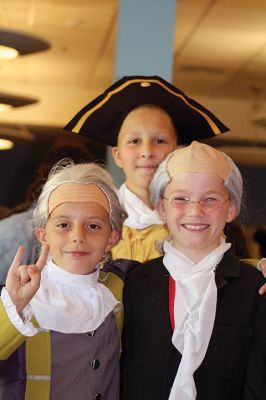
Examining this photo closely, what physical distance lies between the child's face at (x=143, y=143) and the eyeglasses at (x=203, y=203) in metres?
0.49

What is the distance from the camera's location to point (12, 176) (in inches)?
231

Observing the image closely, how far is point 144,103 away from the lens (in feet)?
8.02

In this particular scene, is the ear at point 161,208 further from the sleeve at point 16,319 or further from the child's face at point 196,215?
the sleeve at point 16,319

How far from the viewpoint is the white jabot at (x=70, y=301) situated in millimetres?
1798

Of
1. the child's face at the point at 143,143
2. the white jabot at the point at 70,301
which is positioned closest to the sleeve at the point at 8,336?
the white jabot at the point at 70,301

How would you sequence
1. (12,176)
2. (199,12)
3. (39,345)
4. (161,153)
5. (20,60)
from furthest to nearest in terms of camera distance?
(12,176) < (20,60) < (199,12) < (161,153) < (39,345)

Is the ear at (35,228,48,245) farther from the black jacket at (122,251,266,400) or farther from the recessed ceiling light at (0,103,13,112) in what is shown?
the recessed ceiling light at (0,103,13,112)

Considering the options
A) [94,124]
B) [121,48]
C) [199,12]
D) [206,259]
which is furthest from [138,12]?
[206,259]

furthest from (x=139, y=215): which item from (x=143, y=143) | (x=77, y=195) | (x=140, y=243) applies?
(x=77, y=195)

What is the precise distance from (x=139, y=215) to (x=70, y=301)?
580mm

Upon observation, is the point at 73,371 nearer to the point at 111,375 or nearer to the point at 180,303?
the point at 111,375

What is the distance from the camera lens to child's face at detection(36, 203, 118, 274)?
185 centimetres

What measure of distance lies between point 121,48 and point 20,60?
160 cm

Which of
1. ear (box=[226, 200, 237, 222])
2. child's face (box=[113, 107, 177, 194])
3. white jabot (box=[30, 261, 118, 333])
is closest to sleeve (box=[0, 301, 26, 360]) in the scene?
white jabot (box=[30, 261, 118, 333])
